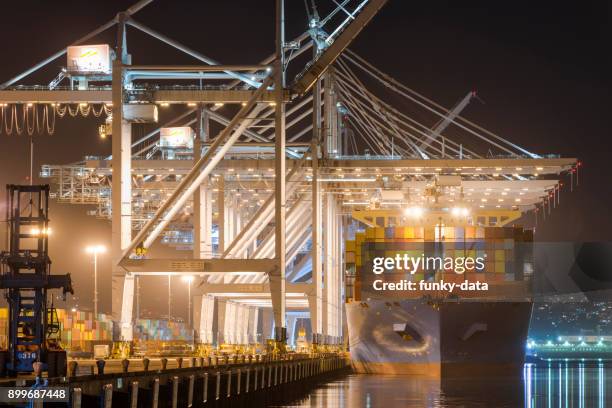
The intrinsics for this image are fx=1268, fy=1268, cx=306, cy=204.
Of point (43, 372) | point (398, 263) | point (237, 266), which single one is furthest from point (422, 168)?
point (43, 372)

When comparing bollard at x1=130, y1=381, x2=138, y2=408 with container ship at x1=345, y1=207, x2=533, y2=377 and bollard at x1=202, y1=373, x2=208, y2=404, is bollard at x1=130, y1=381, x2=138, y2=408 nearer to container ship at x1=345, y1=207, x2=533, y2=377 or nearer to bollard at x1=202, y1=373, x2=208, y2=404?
bollard at x1=202, y1=373, x2=208, y2=404

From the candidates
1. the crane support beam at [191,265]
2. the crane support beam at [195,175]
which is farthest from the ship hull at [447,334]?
the crane support beam at [195,175]

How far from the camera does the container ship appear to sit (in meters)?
53.0

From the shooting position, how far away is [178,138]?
62.6 m

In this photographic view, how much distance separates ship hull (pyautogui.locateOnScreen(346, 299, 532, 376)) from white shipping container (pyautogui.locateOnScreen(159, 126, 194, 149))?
1286cm

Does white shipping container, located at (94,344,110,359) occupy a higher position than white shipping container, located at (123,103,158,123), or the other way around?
white shipping container, located at (123,103,158,123)

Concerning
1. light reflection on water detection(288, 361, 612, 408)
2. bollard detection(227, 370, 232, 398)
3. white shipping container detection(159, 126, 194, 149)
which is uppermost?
white shipping container detection(159, 126, 194, 149)

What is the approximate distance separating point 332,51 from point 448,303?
13109mm

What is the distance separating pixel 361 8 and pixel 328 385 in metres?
14.4

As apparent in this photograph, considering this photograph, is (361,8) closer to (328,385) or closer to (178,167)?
(328,385)

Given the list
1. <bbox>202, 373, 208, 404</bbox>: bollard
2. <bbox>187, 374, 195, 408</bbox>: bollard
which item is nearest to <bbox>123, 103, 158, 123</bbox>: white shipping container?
<bbox>202, 373, 208, 404</bbox>: bollard

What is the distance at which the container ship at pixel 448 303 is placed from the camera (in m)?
53.0

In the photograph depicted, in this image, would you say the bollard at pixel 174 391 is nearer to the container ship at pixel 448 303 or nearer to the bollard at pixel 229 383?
the bollard at pixel 229 383

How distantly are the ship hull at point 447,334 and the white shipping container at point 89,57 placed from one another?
16603 mm
